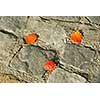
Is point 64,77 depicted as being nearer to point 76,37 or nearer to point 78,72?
point 78,72

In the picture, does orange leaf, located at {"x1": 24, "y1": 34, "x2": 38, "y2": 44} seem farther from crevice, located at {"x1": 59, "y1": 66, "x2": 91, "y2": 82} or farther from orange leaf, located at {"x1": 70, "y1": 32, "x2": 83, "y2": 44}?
crevice, located at {"x1": 59, "y1": 66, "x2": 91, "y2": 82}

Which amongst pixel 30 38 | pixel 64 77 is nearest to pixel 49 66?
pixel 64 77

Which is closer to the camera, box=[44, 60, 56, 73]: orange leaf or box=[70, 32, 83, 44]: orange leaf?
box=[44, 60, 56, 73]: orange leaf

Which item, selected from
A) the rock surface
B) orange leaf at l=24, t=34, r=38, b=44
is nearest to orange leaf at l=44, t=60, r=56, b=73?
the rock surface

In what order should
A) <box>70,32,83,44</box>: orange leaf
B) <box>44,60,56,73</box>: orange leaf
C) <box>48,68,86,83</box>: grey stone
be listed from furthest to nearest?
<box>70,32,83,44</box>: orange leaf
<box>44,60,56,73</box>: orange leaf
<box>48,68,86,83</box>: grey stone

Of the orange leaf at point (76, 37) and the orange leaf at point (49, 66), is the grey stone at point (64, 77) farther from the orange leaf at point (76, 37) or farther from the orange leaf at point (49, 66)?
the orange leaf at point (76, 37)

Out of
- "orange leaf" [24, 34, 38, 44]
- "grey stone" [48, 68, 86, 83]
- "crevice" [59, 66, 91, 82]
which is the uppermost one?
"orange leaf" [24, 34, 38, 44]

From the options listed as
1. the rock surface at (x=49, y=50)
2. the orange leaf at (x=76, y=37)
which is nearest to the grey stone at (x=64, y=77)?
the rock surface at (x=49, y=50)

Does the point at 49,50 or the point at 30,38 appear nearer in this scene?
the point at 49,50
